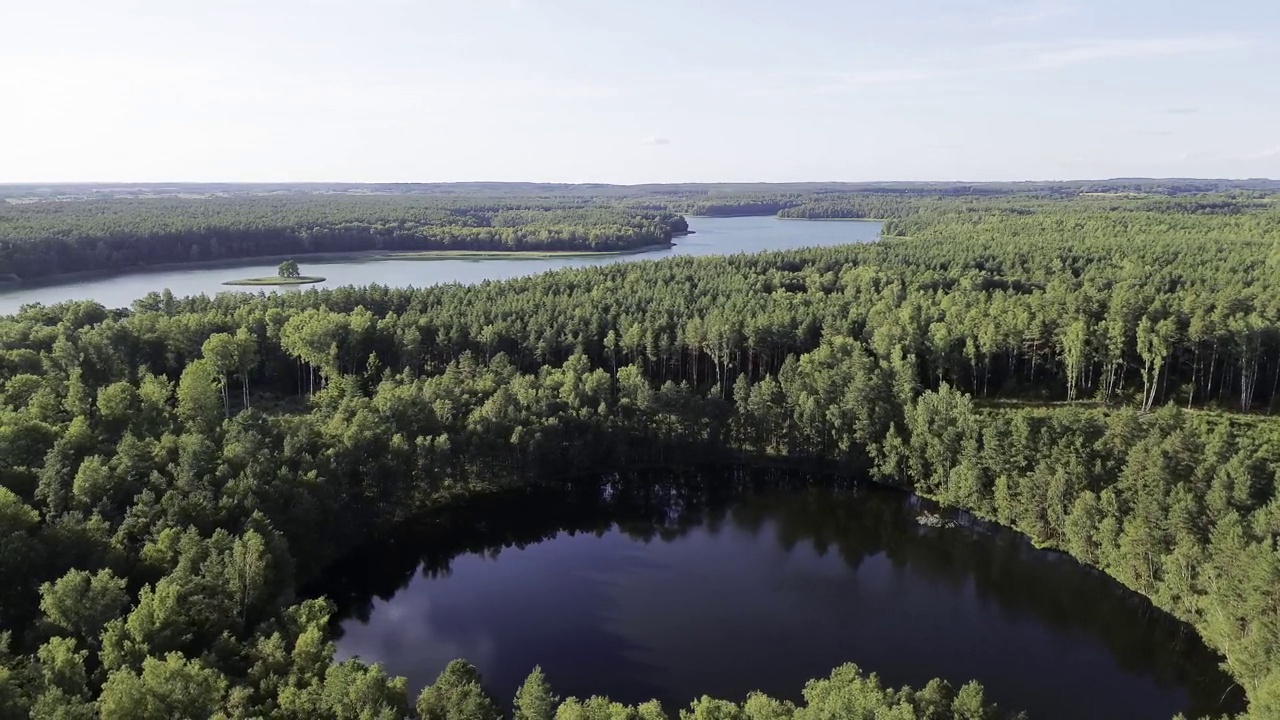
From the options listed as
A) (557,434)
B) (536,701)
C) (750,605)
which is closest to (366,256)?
(557,434)

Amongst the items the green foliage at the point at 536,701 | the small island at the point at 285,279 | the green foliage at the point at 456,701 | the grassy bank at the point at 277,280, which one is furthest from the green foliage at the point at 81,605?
the small island at the point at 285,279

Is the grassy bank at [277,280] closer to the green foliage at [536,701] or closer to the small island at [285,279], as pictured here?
the small island at [285,279]

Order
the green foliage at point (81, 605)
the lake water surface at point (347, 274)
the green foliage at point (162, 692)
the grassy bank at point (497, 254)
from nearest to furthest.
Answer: the green foliage at point (162, 692)
the green foliage at point (81, 605)
the lake water surface at point (347, 274)
the grassy bank at point (497, 254)

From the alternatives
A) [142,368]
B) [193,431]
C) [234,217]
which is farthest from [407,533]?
[234,217]

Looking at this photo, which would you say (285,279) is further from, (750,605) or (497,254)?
(750,605)

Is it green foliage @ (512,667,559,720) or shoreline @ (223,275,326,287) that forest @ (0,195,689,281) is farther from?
green foliage @ (512,667,559,720)
